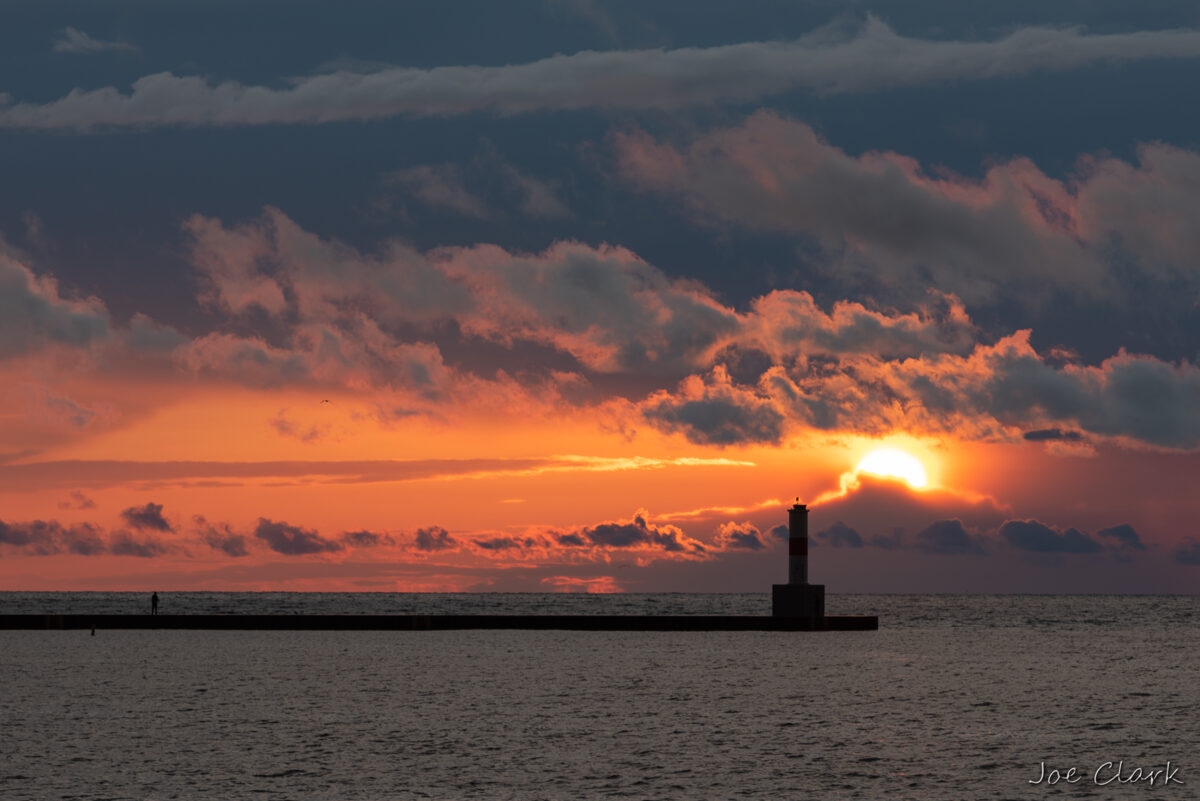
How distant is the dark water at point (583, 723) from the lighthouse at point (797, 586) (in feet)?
8.82

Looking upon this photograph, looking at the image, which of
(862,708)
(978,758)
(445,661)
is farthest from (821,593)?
(978,758)

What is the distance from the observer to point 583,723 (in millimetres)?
43219

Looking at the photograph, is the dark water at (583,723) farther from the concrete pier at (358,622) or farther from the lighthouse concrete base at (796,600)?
the concrete pier at (358,622)

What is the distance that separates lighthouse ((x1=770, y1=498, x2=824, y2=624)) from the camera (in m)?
78.9

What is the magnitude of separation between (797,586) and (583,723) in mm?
39006

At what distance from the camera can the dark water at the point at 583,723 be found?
1232 inches

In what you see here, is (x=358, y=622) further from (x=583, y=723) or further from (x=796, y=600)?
(x=583, y=723)

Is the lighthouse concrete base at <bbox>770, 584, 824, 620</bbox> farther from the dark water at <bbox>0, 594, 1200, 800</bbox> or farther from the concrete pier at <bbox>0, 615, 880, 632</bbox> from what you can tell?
the concrete pier at <bbox>0, 615, 880, 632</bbox>

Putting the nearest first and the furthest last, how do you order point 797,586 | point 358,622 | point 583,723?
1. point 583,723
2. point 797,586
3. point 358,622

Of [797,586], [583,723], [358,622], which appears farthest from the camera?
[358,622]

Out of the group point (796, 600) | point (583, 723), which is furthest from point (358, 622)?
point (583, 723)

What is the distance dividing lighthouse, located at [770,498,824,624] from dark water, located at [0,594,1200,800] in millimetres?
2689

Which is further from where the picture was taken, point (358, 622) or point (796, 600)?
point (358, 622)

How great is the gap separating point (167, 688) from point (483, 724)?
18343mm
